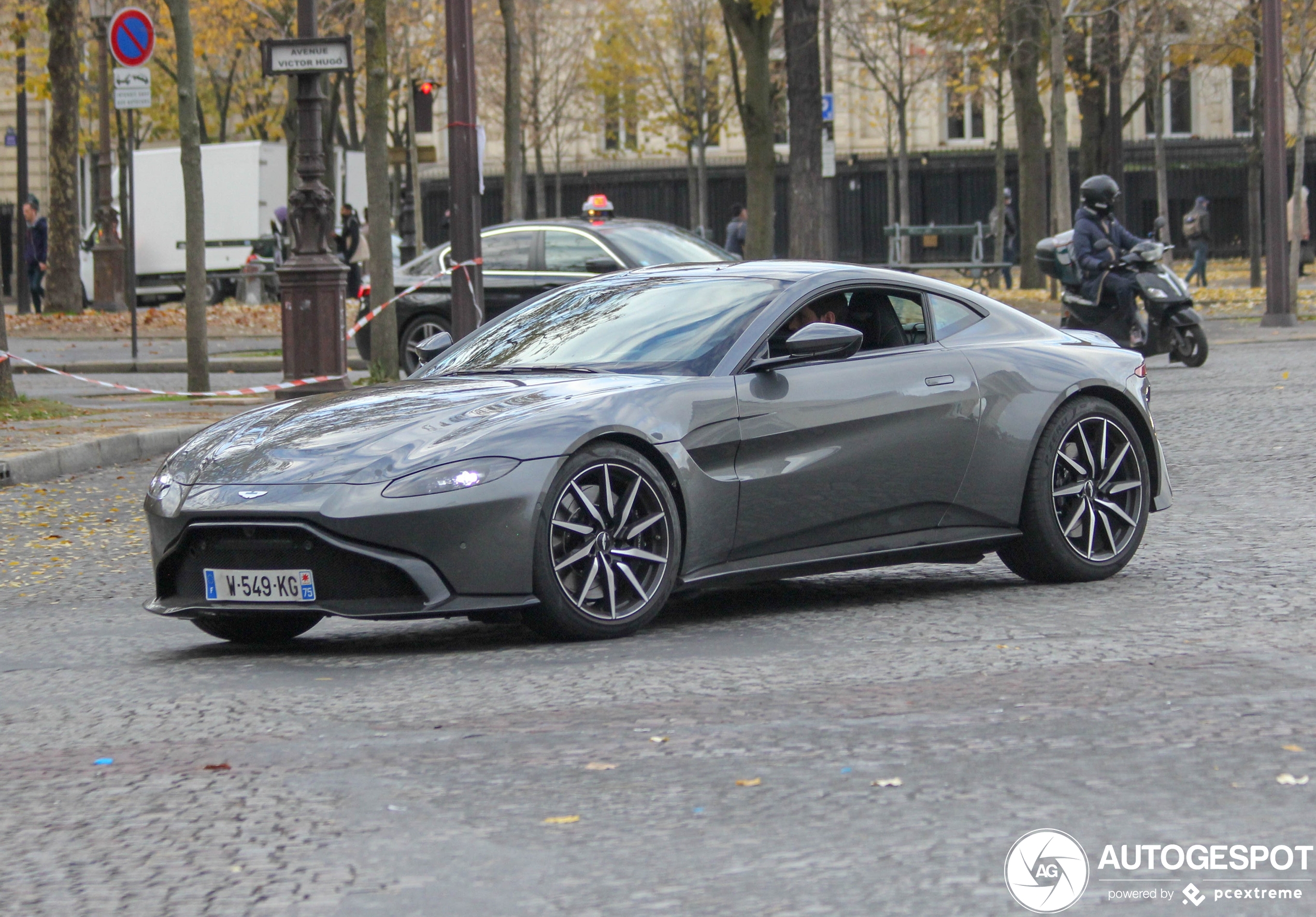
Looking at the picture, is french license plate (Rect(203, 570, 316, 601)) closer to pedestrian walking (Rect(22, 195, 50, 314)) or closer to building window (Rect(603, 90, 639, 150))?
pedestrian walking (Rect(22, 195, 50, 314))

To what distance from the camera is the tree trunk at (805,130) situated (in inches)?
993

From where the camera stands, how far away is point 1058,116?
28.0m

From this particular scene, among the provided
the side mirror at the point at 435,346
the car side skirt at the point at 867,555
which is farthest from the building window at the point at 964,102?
the car side skirt at the point at 867,555

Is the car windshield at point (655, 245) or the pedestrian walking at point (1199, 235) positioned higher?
the pedestrian walking at point (1199, 235)

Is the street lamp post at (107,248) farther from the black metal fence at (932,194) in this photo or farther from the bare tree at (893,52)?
the black metal fence at (932,194)

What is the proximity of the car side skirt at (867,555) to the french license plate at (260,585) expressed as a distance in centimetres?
126

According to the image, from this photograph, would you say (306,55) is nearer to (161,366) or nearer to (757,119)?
(161,366)

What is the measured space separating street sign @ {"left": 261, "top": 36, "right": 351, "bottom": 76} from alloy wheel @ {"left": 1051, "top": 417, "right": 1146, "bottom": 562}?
9666 mm

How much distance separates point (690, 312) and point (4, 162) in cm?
4741

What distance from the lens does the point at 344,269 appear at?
16.7 meters

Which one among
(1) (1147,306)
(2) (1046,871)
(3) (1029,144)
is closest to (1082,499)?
(2) (1046,871)

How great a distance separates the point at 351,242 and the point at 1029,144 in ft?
38.8

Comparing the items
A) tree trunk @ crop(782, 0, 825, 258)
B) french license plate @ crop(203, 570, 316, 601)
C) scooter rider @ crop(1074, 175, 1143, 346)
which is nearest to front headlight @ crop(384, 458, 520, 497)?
french license plate @ crop(203, 570, 316, 601)

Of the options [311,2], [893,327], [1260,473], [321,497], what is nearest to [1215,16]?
[311,2]
